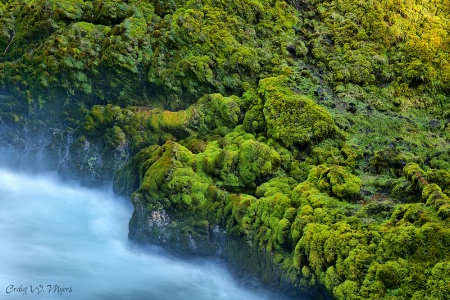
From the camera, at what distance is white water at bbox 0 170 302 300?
9266 mm

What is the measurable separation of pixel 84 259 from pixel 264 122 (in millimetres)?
5277

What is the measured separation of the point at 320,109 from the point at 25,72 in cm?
863

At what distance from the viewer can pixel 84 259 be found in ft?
34.0

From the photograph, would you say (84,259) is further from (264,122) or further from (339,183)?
(339,183)

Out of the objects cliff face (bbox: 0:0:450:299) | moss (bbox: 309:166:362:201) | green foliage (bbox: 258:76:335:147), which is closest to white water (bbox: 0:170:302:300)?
cliff face (bbox: 0:0:450:299)

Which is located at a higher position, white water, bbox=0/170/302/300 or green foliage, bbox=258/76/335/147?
green foliage, bbox=258/76/335/147

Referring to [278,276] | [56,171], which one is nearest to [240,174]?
[278,276]

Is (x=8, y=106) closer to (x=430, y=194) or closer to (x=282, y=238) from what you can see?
(x=282, y=238)

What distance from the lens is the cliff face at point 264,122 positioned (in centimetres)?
807

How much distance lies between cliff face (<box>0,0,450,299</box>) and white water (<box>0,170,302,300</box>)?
1.54 ft

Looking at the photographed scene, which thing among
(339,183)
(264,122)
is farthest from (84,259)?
(339,183)

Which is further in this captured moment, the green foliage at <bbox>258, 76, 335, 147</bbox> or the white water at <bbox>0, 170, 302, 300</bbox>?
the green foliage at <bbox>258, 76, 335, 147</bbox>

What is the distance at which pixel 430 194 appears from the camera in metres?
8.11

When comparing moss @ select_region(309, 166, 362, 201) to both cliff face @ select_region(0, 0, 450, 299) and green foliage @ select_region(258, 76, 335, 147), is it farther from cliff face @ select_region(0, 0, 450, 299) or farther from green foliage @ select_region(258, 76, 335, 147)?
green foliage @ select_region(258, 76, 335, 147)
